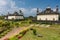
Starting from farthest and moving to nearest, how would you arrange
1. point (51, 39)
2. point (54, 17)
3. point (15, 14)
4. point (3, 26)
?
point (15, 14) → point (54, 17) → point (3, 26) → point (51, 39)

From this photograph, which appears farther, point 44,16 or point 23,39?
point 44,16

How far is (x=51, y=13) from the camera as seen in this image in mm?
60688

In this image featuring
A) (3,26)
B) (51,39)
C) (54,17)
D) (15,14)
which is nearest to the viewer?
(51,39)

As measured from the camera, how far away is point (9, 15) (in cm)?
8344

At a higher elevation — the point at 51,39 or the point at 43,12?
the point at 43,12

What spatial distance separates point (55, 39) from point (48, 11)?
38.9 m

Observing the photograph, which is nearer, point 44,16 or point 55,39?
point 55,39

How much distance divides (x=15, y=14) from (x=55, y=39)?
2302 inches

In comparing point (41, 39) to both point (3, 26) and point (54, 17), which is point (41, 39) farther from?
point (54, 17)

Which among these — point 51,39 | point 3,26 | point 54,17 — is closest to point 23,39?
point 51,39

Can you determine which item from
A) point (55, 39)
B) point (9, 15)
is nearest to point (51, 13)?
point (9, 15)

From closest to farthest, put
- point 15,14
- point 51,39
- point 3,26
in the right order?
point 51,39 < point 3,26 < point 15,14

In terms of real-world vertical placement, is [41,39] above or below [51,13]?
below

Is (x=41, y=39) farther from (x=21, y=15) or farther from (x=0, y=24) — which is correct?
(x=21, y=15)
